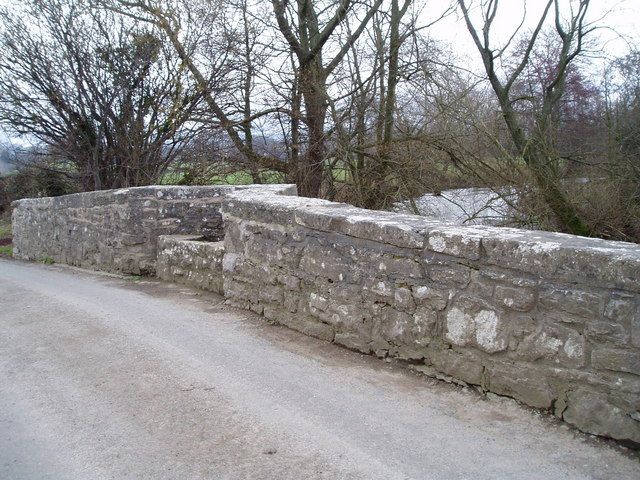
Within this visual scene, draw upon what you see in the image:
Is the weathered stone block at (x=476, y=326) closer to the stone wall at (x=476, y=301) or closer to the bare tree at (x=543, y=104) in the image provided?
the stone wall at (x=476, y=301)

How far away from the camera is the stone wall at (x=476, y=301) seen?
277 centimetres

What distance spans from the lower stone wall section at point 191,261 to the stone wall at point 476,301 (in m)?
1.19

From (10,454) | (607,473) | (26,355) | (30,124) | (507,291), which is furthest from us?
(30,124)

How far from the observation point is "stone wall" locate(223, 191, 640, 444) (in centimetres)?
277

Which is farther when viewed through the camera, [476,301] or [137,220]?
[137,220]

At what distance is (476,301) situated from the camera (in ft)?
10.8

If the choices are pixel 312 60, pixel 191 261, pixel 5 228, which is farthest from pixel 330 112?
pixel 5 228

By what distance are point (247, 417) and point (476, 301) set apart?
148cm

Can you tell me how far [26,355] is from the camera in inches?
168

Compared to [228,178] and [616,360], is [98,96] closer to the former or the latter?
[228,178]

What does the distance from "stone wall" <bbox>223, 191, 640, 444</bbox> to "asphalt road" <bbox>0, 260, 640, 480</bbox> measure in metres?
0.16

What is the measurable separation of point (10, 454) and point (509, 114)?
9.91 meters

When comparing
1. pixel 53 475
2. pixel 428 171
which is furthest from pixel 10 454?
pixel 428 171

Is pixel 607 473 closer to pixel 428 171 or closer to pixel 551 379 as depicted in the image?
pixel 551 379
